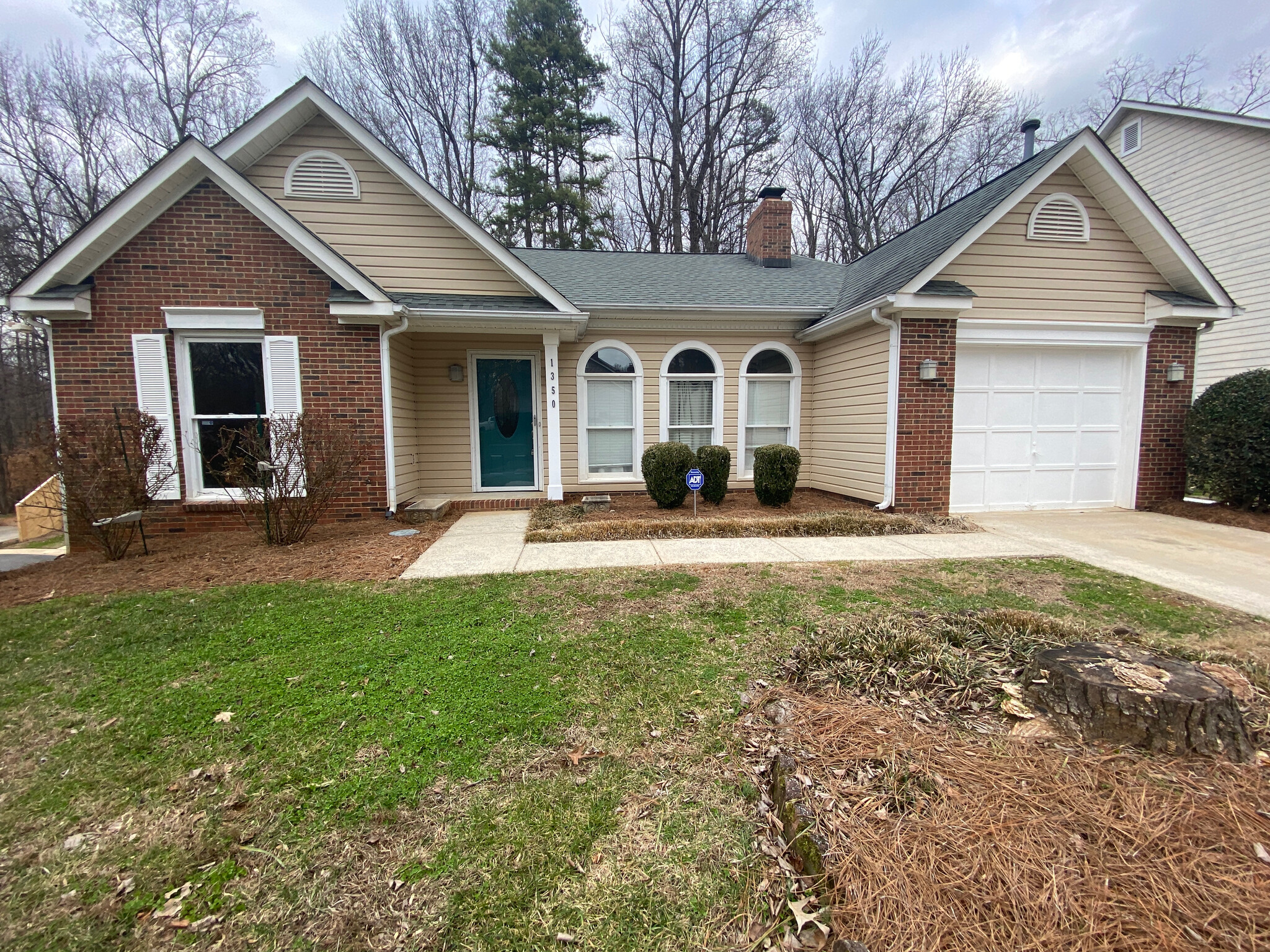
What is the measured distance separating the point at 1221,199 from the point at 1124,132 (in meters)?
Result: 2.95

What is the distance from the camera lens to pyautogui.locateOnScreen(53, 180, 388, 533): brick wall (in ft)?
20.9

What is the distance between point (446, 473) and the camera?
886 centimetres

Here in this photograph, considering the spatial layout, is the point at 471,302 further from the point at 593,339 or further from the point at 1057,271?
the point at 1057,271

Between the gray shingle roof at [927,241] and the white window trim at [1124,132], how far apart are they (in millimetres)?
6850

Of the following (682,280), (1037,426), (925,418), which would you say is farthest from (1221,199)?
(682,280)

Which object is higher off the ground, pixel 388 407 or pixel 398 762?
pixel 388 407

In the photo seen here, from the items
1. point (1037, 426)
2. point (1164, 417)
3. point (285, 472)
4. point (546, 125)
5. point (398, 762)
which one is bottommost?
point (398, 762)

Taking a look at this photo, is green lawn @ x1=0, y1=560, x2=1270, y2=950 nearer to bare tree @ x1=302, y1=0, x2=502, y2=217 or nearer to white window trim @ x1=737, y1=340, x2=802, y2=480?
white window trim @ x1=737, y1=340, x2=802, y2=480

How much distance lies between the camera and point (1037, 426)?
8.02m

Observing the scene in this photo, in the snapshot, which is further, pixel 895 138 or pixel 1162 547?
pixel 895 138

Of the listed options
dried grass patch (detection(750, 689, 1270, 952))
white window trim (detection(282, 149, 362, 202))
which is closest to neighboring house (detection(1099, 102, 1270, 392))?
dried grass patch (detection(750, 689, 1270, 952))

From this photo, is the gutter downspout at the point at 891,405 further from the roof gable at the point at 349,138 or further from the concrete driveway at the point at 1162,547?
the roof gable at the point at 349,138

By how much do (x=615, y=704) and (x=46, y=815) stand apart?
2.26m

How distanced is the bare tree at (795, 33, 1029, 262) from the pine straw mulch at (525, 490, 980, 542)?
16761mm
